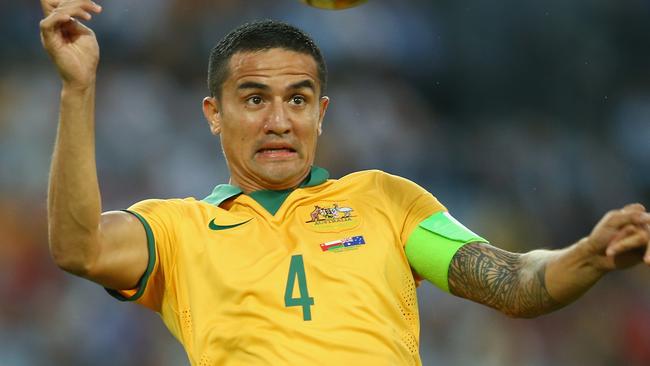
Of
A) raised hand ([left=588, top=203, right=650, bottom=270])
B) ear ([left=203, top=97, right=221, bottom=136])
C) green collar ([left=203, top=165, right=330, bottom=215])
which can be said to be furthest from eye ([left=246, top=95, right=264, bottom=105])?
raised hand ([left=588, top=203, right=650, bottom=270])

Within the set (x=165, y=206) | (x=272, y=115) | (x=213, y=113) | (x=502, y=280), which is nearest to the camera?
(x=502, y=280)

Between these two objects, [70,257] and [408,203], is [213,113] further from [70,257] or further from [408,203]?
[70,257]

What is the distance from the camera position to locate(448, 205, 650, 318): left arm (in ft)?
11.0

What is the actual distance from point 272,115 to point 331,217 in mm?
517

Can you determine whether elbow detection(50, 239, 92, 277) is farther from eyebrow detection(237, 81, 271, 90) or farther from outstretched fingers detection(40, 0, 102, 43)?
eyebrow detection(237, 81, 271, 90)

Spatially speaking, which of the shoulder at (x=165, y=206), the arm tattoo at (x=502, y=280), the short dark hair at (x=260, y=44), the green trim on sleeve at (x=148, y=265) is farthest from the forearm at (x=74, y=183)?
the arm tattoo at (x=502, y=280)

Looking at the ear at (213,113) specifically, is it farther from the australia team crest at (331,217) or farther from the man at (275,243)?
the australia team crest at (331,217)

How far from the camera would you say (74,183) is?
368 centimetres

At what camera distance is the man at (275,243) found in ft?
12.2

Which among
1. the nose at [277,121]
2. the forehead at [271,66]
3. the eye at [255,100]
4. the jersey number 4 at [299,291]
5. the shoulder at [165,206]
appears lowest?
the jersey number 4 at [299,291]

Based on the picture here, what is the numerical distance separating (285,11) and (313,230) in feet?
16.8

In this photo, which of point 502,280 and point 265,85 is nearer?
point 502,280

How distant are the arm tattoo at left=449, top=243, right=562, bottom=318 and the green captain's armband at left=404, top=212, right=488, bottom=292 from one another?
3 centimetres

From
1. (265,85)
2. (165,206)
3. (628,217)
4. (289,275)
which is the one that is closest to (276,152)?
(265,85)
